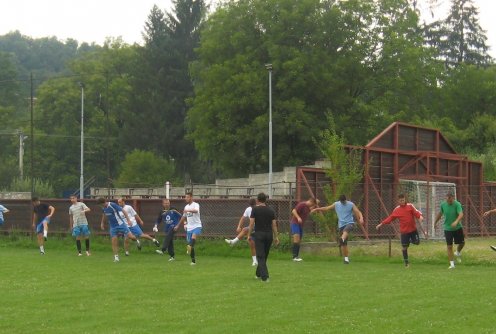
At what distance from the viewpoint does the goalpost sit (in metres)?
34.8

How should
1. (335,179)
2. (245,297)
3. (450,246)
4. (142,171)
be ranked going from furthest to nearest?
(142,171)
(335,179)
(450,246)
(245,297)

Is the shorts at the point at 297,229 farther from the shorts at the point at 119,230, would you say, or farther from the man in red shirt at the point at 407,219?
the shorts at the point at 119,230

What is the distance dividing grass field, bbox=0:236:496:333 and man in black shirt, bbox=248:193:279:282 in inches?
12.9

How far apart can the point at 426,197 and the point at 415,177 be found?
1471 mm

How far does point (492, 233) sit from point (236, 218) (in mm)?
16042

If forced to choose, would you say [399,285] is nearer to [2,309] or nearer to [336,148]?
[2,309]

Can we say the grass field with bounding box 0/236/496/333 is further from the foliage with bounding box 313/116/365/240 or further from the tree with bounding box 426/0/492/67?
the tree with bounding box 426/0/492/67

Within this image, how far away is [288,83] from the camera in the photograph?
2133 inches

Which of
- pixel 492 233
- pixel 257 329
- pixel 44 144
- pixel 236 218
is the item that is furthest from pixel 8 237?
pixel 44 144

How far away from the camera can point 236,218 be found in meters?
28.8

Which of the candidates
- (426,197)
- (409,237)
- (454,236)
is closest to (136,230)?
(409,237)

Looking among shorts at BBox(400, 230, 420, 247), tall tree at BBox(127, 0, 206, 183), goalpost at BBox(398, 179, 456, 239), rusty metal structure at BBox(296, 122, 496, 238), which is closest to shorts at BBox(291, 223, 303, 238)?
shorts at BBox(400, 230, 420, 247)

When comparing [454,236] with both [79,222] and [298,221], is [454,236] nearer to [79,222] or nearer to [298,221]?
[298,221]

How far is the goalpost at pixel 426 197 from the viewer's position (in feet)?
114
